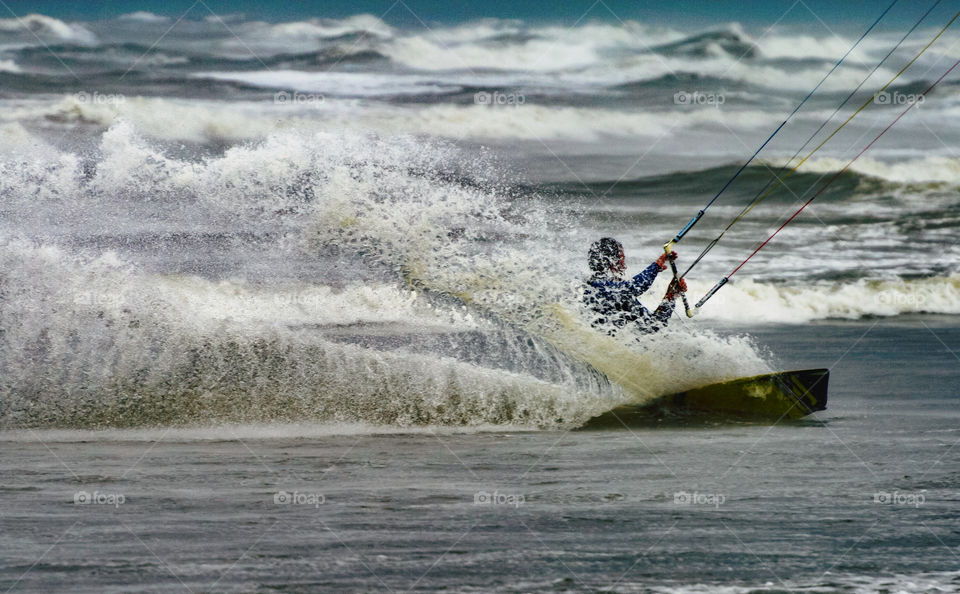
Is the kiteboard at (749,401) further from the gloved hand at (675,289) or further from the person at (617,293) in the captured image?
the gloved hand at (675,289)

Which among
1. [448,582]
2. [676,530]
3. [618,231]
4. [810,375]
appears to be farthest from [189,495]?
[618,231]

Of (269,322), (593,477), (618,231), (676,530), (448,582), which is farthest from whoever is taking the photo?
(618,231)

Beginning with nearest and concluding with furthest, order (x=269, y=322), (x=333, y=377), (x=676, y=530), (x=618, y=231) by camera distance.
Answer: (x=676, y=530) < (x=333, y=377) < (x=269, y=322) < (x=618, y=231)

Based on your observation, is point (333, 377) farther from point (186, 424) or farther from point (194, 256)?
point (194, 256)

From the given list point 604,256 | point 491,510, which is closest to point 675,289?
point 604,256

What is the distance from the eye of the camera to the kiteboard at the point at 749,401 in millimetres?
11688

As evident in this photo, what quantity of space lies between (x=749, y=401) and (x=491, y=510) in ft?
17.6

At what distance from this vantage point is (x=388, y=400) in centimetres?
1142

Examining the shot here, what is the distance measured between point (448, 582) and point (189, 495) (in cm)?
285

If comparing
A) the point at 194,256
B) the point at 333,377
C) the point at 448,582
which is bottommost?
the point at 448,582

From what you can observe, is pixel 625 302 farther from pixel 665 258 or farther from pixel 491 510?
pixel 491 510

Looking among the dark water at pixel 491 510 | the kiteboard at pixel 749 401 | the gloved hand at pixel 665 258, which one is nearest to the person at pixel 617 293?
the gloved hand at pixel 665 258

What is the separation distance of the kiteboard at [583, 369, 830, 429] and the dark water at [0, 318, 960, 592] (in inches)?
19.8

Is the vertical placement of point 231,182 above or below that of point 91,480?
above
